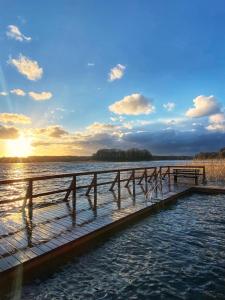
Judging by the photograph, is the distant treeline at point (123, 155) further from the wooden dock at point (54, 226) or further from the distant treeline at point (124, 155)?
the wooden dock at point (54, 226)

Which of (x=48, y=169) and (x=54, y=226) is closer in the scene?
(x=54, y=226)

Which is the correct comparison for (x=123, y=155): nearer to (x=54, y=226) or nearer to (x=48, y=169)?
(x=48, y=169)

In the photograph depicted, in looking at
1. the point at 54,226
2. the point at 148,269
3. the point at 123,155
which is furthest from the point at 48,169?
the point at 123,155

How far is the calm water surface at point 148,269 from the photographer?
393 cm

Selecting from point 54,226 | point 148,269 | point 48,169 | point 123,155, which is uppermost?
point 123,155

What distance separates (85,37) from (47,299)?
10200 mm

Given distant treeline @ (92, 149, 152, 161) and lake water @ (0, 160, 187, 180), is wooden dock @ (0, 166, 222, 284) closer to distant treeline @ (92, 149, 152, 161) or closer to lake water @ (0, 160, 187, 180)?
lake water @ (0, 160, 187, 180)

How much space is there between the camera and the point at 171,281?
14.1ft

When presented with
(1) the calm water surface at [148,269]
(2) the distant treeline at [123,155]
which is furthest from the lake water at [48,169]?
(2) the distant treeline at [123,155]

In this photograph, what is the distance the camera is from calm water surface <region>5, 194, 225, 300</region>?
12.9 feet

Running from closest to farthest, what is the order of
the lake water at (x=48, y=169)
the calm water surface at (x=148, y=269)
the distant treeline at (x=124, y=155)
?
the calm water surface at (x=148, y=269), the lake water at (x=48, y=169), the distant treeline at (x=124, y=155)

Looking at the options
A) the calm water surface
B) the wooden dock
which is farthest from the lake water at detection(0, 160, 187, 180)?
the calm water surface

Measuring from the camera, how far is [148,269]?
4.71 metres

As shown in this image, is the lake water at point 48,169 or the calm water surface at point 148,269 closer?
the calm water surface at point 148,269
